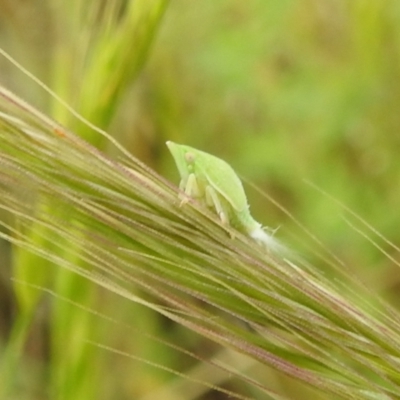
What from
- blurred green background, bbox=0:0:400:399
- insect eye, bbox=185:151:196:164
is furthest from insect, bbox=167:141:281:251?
blurred green background, bbox=0:0:400:399

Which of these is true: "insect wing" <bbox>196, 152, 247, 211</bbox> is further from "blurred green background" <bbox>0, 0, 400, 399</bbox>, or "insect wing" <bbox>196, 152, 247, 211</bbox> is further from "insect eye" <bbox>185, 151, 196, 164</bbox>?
"blurred green background" <bbox>0, 0, 400, 399</bbox>

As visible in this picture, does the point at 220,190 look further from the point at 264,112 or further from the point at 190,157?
the point at 264,112

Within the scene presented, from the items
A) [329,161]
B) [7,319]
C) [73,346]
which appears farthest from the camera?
[329,161]

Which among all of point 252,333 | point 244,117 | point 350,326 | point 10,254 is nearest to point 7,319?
point 10,254

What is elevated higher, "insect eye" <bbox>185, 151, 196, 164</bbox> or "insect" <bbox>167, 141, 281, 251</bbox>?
"insect eye" <bbox>185, 151, 196, 164</bbox>

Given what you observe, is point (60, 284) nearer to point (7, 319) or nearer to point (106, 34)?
point (106, 34)

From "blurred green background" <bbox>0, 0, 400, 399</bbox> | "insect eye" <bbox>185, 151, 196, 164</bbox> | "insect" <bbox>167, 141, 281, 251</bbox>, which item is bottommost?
→ "insect" <bbox>167, 141, 281, 251</bbox>

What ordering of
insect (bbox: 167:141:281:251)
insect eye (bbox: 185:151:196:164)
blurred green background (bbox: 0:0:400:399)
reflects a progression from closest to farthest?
insect (bbox: 167:141:281:251) → insect eye (bbox: 185:151:196:164) → blurred green background (bbox: 0:0:400:399)
